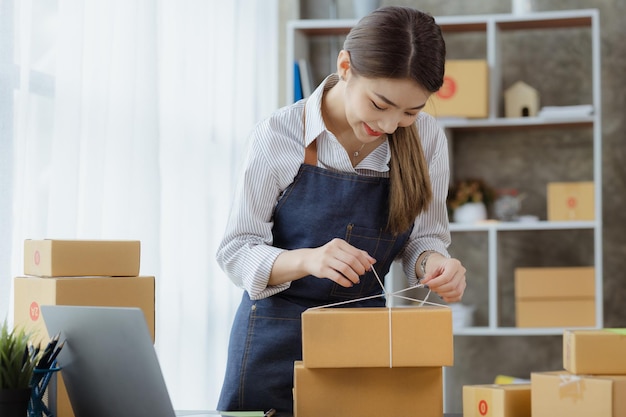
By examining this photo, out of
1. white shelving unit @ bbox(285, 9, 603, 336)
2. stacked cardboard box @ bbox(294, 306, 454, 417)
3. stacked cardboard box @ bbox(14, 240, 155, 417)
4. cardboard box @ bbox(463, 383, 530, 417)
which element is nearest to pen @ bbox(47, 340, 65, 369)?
stacked cardboard box @ bbox(14, 240, 155, 417)

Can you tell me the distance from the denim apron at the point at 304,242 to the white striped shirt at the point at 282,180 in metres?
0.03

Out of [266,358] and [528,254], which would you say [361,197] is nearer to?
[266,358]

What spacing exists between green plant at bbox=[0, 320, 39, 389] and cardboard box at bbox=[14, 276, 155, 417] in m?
0.15

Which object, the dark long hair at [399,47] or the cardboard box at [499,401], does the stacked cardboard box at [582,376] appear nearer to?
the cardboard box at [499,401]

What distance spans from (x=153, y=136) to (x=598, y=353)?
170 centimetres

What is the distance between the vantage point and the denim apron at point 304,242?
67.3 inches

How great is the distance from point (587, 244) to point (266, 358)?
2437mm

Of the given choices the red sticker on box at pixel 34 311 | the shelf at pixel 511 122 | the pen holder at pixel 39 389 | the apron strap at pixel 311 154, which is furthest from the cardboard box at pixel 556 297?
the pen holder at pixel 39 389

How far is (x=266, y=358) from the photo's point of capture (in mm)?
1711

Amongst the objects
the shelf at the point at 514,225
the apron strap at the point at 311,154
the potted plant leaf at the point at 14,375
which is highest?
the apron strap at the point at 311,154

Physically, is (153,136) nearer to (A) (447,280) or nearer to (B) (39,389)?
(A) (447,280)

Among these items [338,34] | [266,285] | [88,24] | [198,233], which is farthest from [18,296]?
[338,34]

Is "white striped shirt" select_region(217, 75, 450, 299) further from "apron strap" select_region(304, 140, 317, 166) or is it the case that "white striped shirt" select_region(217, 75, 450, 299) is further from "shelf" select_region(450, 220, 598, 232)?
"shelf" select_region(450, 220, 598, 232)

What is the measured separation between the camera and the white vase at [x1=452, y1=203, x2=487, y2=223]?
3.54 m
